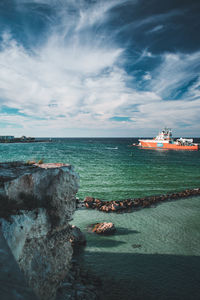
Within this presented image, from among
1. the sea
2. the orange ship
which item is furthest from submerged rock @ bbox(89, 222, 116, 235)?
the orange ship

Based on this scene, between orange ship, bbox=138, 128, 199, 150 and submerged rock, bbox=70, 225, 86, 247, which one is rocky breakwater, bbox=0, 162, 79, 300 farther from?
orange ship, bbox=138, 128, 199, 150

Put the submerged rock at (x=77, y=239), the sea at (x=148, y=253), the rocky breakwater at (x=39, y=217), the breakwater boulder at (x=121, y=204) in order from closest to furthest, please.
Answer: the rocky breakwater at (x=39, y=217) < the sea at (x=148, y=253) < the submerged rock at (x=77, y=239) < the breakwater boulder at (x=121, y=204)

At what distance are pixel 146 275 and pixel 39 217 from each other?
8.17 metres

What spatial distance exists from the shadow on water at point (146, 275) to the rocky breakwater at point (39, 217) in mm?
3818

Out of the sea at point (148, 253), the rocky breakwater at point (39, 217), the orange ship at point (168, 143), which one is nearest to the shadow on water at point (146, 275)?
the sea at point (148, 253)

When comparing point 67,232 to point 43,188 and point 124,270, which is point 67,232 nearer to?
point 43,188

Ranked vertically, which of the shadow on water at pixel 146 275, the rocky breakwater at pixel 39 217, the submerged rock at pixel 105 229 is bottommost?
the shadow on water at pixel 146 275

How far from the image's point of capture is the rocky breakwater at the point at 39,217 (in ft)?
18.7

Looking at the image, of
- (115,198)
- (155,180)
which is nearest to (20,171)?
(115,198)

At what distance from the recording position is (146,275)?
35.6 feet

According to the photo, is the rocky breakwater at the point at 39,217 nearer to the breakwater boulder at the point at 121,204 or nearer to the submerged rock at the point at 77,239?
the submerged rock at the point at 77,239

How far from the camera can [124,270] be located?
11188 millimetres

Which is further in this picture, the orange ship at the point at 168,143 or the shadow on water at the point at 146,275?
the orange ship at the point at 168,143

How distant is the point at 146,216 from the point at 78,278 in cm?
1069
